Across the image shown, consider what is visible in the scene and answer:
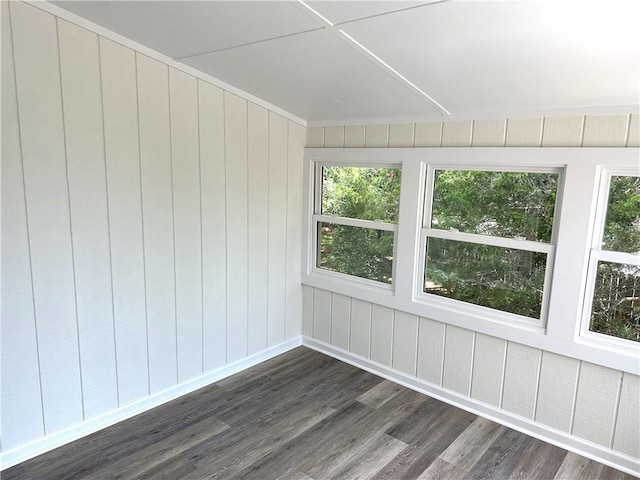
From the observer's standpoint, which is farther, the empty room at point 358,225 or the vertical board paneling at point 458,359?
the vertical board paneling at point 458,359

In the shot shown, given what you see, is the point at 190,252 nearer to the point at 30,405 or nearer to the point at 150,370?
the point at 150,370

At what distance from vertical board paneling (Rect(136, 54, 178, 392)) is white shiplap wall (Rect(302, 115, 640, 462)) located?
135 cm

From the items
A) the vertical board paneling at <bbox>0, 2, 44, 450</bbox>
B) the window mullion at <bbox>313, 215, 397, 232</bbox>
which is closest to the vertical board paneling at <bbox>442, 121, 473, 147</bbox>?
the window mullion at <bbox>313, 215, 397, 232</bbox>

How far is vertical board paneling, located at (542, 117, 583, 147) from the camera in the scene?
93.7 inches

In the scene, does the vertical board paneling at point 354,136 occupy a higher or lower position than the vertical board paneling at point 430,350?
higher

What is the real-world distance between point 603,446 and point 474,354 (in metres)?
0.83

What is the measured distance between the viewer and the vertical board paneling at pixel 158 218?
2582 mm

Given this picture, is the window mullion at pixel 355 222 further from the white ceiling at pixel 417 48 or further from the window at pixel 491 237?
the white ceiling at pixel 417 48

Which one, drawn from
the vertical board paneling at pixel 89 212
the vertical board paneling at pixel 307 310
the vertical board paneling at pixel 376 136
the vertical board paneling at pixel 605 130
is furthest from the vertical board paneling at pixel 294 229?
the vertical board paneling at pixel 605 130

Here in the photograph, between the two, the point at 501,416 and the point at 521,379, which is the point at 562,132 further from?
the point at 501,416

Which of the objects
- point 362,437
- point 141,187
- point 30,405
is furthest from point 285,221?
point 30,405

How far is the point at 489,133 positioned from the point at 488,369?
153 centimetres

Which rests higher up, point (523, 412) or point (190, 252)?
point (190, 252)

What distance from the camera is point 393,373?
131 inches
